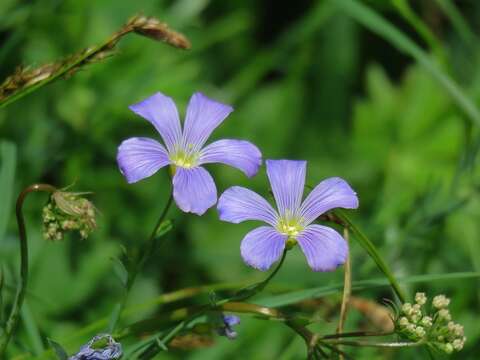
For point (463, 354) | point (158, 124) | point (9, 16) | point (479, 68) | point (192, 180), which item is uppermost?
point (9, 16)

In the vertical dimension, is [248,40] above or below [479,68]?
above

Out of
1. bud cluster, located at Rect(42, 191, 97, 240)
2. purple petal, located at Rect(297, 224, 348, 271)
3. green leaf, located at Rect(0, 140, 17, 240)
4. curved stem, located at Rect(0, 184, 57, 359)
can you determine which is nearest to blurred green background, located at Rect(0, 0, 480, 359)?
green leaf, located at Rect(0, 140, 17, 240)

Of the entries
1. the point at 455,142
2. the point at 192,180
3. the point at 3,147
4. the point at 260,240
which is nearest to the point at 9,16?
the point at 3,147

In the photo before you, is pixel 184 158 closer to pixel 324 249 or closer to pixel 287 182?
pixel 287 182

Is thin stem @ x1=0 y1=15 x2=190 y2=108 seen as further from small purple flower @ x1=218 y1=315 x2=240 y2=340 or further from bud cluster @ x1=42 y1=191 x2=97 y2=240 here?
small purple flower @ x1=218 y1=315 x2=240 y2=340

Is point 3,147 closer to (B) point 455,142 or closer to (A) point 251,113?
(A) point 251,113

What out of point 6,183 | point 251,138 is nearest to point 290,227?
point 6,183

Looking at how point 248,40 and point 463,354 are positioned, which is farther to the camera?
point 248,40
